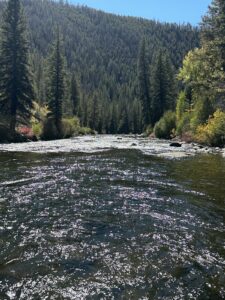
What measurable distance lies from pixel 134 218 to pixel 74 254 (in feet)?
11.0

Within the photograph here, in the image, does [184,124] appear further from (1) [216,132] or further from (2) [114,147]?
(2) [114,147]

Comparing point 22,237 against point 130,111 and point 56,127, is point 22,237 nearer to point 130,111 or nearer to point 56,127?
point 56,127

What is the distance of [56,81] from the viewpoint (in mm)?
62438

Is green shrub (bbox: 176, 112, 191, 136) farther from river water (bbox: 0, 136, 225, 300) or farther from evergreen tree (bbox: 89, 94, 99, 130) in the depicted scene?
evergreen tree (bbox: 89, 94, 99, 130)

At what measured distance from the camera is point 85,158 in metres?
26.3

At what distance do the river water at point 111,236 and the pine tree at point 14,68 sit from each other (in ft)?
106

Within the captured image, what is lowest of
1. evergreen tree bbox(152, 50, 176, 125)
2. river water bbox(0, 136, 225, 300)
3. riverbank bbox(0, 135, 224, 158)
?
river water bbox(0, 136, 225, 300)

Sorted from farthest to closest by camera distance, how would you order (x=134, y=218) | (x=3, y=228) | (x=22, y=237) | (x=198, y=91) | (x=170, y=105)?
(x=170, y=105) < (x=198, y=91) < (x=134, y=218) < (x=3, y=228) < (x=22, y=237)

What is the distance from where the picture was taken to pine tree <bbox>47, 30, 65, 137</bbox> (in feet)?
199

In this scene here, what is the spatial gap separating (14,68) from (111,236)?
145ft

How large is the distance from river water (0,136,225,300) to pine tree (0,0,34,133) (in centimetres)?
3232

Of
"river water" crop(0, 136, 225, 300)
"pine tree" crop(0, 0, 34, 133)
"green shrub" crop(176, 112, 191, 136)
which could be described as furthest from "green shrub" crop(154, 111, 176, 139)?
"river water" crop(0, 136, 225, 300)

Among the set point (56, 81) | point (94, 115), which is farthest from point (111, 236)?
point (94, 115)

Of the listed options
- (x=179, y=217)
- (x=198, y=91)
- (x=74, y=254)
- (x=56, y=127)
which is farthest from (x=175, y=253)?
(x=56, y=127)
